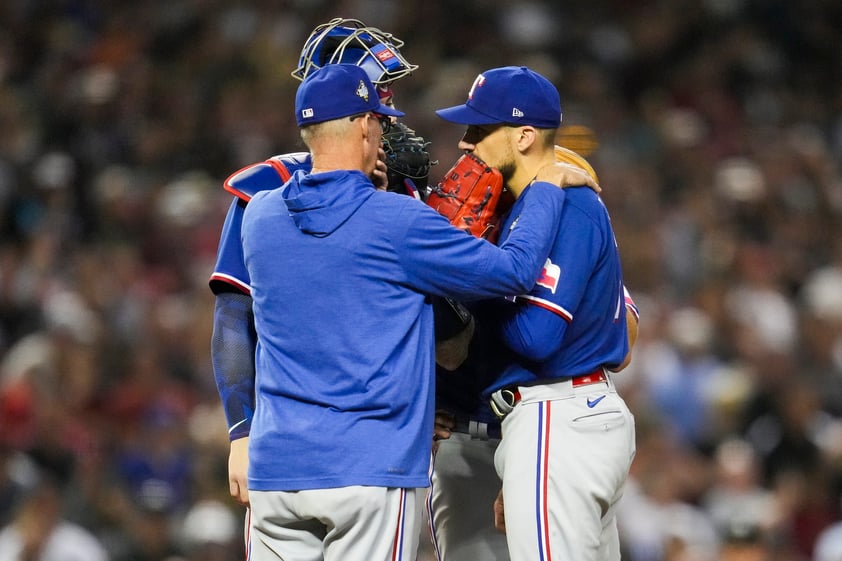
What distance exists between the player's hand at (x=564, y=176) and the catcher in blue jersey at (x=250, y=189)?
0.35 m

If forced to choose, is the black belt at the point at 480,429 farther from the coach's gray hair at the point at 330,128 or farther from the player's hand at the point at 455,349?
the coach's gray hair at the point at 330,128

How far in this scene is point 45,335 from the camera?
7379 mm

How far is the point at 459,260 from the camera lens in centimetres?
289

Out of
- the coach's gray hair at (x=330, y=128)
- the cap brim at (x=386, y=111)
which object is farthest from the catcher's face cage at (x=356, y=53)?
the coach's gray hair at (x=330, y=128)

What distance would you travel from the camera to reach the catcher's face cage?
334cm

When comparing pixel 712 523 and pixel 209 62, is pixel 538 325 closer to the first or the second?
pixel 712 523

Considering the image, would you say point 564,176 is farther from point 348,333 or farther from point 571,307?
point 348,333

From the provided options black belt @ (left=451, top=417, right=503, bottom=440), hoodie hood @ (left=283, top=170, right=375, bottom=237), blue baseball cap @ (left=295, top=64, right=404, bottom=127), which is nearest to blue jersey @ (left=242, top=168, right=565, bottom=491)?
hoodie hood @ (left=283, top=170, right=375, bottom=237)

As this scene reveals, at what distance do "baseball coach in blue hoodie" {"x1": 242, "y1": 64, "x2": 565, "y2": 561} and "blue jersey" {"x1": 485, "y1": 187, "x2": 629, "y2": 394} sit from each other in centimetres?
16

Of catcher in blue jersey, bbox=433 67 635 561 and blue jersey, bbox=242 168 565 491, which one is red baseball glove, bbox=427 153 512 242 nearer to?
catcher in blue jersey, bbox=433 67 635 561

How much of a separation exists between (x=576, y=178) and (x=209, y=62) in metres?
6.54

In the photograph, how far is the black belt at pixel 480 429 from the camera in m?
3.49

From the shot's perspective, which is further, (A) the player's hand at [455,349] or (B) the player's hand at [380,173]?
(A) the player's hand at [455,349]

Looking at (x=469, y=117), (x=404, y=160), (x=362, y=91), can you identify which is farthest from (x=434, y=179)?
(x=362, y=91)
